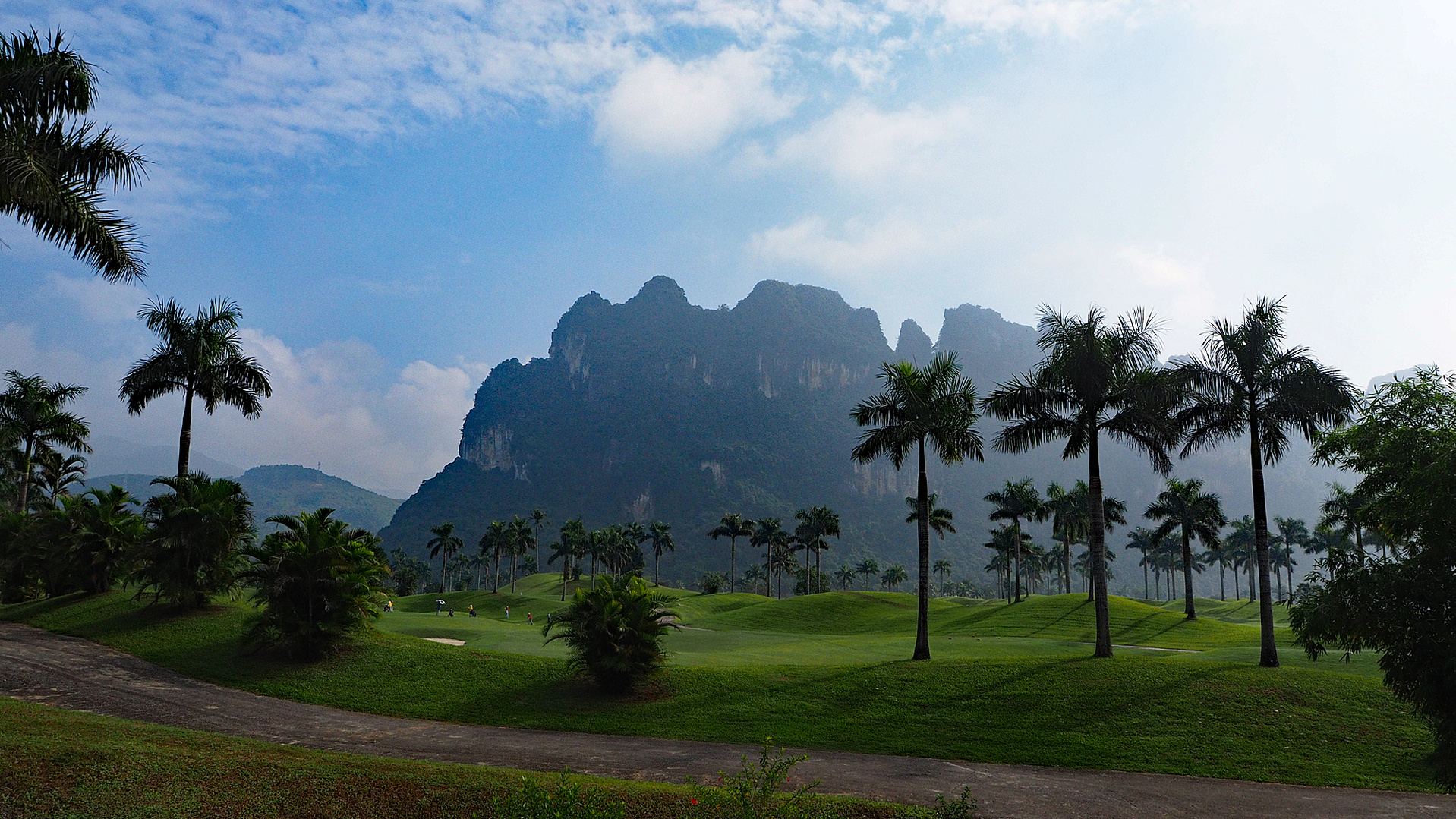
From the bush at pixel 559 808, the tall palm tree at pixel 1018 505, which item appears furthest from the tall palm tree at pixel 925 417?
the tall palm tree at pixel 1018 505

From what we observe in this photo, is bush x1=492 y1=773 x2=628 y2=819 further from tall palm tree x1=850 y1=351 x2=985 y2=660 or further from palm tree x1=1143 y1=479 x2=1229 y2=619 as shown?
palm tree x1=1143 y1=479 x2=1229 y2=619

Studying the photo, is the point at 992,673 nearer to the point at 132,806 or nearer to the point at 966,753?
the point at 966,753

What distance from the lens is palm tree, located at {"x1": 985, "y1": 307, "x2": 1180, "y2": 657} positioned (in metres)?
28.6

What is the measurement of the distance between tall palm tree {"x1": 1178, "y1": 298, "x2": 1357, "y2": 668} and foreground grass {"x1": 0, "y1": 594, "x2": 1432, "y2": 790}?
6354 mm

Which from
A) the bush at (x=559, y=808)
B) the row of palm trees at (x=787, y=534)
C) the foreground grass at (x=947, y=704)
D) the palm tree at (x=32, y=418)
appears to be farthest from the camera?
the row of palm trees at (x=787, y=534)

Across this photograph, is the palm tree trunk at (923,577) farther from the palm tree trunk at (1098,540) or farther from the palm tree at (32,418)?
the palm tree at (32,418)

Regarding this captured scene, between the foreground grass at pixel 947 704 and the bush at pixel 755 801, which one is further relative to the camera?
the foreground grass at pixel 947 704

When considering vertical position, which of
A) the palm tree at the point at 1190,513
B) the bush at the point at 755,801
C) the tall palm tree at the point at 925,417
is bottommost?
the bush at the point at 755,801

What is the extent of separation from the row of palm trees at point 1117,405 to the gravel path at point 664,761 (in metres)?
10.1

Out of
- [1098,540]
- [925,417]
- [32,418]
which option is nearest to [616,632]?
[925,417]

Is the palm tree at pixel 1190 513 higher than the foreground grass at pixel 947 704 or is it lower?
higher

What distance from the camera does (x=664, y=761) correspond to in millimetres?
17625

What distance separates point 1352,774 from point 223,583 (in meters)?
39.0

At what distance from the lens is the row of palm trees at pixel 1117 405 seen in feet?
89.9
